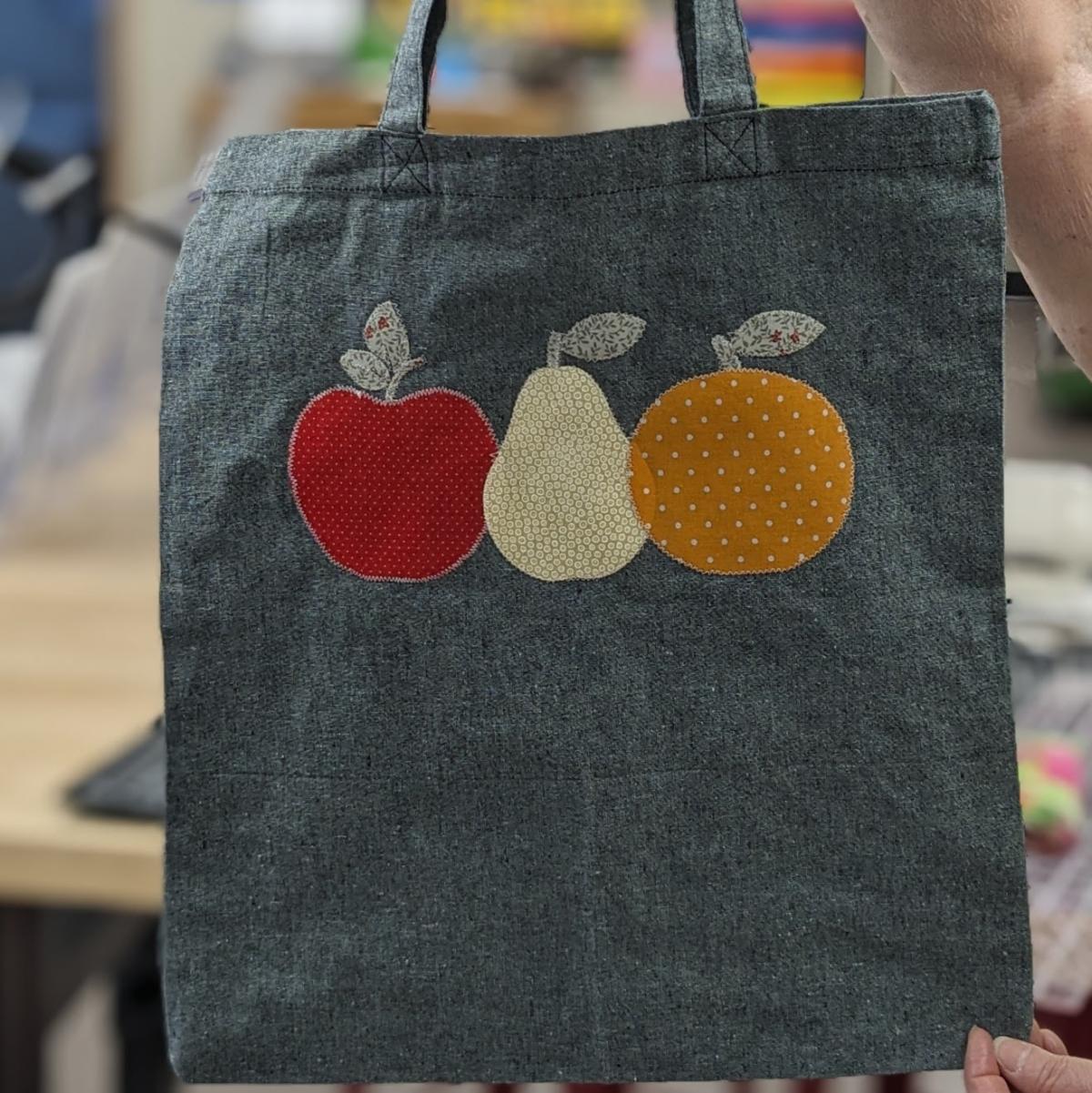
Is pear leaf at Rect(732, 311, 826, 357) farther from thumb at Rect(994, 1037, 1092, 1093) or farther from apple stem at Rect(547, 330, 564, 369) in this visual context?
thumb at Rect(994, 1037, 1092, 1093)

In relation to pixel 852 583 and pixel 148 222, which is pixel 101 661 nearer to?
pixel 148 222

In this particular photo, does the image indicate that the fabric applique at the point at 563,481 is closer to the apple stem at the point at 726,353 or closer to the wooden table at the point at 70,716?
the apple stem at the point at 726,353

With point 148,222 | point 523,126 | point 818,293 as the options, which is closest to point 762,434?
point 818,293

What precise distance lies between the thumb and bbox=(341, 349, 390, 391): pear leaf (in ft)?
1.08

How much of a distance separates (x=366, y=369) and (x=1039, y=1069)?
1.13 ft

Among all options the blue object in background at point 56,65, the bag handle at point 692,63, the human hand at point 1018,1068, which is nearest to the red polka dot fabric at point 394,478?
the bag handle at point 692,63

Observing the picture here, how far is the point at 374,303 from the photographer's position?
1.68ft

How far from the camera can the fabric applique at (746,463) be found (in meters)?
0.50

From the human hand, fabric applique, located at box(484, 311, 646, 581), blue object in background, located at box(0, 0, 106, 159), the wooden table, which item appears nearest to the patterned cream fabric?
fabric applique, located at box(484, 311, 646, 581)

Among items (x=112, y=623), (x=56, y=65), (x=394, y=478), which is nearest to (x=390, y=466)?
(x=394, y=478)

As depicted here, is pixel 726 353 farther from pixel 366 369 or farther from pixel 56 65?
pixel 56 65

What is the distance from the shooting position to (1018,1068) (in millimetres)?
500

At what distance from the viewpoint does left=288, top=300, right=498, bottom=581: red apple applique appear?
1.67 feet

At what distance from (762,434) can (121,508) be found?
1305mm
